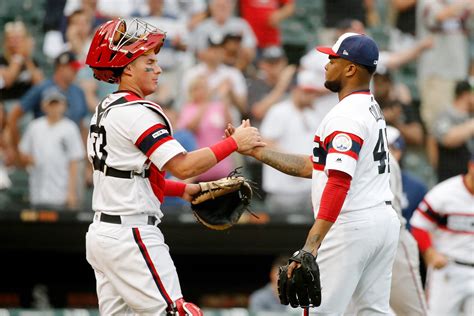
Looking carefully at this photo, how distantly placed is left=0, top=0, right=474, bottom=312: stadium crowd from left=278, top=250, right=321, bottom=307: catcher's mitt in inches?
195

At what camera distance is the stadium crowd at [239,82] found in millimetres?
10195

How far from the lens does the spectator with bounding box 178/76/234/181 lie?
10.2 m

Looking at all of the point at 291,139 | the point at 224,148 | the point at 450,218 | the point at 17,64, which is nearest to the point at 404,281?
the point at 450,218

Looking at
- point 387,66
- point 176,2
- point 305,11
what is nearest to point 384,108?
point 387,66

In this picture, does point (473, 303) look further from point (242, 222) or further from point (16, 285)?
point (16, 285)

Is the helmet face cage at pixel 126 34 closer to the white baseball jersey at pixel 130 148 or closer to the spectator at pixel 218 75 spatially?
the white baseball jersey at pixel 130 148

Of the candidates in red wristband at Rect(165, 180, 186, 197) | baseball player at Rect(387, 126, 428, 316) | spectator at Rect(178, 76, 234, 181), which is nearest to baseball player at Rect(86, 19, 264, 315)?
red wristband at Rect(165, 180, 186, 197)

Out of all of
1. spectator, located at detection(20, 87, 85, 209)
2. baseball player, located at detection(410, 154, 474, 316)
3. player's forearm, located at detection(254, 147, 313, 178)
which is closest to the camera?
player's forearm, located at detection(254, 147, 313, 178)

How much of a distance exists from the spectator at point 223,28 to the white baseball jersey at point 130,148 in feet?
18.3

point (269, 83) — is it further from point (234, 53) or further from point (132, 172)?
point (132, 172)

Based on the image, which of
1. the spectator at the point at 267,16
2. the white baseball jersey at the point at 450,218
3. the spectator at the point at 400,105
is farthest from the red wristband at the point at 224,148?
the spectator at the point at 267,16

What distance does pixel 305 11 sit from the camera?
35.6 ft

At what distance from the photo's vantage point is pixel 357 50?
208 inches

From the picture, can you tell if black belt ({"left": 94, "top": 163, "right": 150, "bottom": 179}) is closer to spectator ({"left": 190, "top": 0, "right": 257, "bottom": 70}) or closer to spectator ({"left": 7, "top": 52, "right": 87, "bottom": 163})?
spectator ({"left": 7, "top": 52, "right": 87, "bottom": 163})
